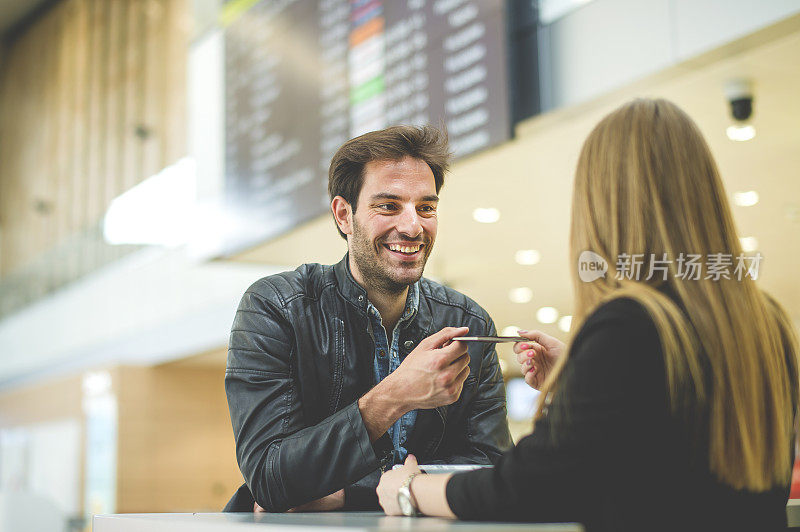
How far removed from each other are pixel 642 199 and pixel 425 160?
2.10ft

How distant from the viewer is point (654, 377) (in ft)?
3.57

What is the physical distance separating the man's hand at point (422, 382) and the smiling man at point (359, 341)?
3cm

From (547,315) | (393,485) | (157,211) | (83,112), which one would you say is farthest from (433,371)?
(83,112)

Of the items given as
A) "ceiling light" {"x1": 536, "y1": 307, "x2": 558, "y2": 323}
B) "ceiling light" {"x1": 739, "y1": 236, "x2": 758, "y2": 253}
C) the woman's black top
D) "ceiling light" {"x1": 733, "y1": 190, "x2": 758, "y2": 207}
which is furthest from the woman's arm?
"ceiling light" {"x1": 536, "y1": 307, "x2": 558, "y2": 323}

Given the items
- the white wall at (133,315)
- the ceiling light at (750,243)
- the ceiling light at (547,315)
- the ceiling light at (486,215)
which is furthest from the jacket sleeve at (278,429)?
the ceiling light at (547,315)

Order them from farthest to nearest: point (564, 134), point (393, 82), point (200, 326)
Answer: point (200, 326)
point (393, 82)
point (564, 134)

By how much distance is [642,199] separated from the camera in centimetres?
120

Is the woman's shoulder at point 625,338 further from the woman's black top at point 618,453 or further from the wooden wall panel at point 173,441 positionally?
the wooden wall panel at point 173,441

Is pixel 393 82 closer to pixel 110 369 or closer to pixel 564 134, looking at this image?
pixel 564 134

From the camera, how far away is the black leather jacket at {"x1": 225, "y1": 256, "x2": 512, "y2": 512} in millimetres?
1450

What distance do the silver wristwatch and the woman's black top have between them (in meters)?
0.16

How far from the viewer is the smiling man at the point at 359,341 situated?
1.55 metres

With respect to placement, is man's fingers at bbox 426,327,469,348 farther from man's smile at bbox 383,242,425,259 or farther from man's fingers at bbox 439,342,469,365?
man's smile at bbox 383,242,425,259

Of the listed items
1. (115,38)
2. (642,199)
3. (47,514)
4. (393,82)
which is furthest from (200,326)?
(642,199)
